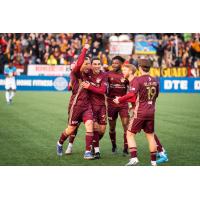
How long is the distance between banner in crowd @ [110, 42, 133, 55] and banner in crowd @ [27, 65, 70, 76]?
2908 millimetres

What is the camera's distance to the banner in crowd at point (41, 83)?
83.1ft

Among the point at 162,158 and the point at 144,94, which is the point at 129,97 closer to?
the point at 144,94

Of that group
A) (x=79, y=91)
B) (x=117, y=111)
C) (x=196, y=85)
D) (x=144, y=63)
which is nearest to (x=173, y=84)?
(x=196, y=85)

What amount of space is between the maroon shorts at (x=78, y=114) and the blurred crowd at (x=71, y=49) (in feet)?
28.0

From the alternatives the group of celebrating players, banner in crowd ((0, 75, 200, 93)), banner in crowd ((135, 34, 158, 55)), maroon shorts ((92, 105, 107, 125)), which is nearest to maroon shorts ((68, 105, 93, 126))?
the group of celebrating players

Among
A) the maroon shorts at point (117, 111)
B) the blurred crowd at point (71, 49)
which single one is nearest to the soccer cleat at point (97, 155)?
the maroon shorts at point (117, 111)

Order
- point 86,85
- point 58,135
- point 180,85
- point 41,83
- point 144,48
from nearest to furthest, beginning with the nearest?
point 86,85 → point 58,135 → point 144,48 → point 41,83 → point 180,85

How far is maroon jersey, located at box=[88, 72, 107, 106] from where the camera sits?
28.3 feet

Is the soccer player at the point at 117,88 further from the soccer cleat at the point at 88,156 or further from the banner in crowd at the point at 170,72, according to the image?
the banner in crowd at the point at 170,72

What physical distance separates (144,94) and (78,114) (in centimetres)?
137

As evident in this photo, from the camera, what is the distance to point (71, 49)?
21375mm

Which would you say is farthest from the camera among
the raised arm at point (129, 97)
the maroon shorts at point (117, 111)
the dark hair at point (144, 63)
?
the maroon shorts at point (117, 111)

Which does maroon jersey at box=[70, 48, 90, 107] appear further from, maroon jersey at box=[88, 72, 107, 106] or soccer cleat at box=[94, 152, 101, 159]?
soccer cleat at box=[94, 152, 101, 159]

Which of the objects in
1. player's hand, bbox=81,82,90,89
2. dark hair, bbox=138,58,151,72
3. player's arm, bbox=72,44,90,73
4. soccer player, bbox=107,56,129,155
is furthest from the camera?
soccer player, bbox=107,56,129,155
